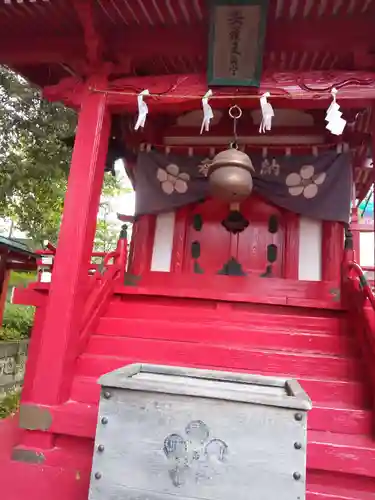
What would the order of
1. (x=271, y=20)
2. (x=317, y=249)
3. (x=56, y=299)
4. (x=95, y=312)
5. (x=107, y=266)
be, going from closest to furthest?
(x=56, y=299), (x=271, y=20), (x=95, y=312), (x=107, y=266), (x=317, y=249)

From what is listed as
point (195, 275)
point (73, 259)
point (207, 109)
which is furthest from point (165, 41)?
point (195, 275)

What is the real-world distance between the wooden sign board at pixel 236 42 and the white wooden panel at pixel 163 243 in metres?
2.52

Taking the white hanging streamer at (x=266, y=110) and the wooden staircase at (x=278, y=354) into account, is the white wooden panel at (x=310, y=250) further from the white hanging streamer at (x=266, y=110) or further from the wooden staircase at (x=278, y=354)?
the white hanging streamer at (x=266, y=110)

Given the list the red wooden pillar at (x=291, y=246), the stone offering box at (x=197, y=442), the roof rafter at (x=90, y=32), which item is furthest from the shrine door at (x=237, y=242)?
the stone offering box at (x=197, y=442)

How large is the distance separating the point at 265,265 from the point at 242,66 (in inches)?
109

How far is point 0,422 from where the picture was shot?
12.1ft

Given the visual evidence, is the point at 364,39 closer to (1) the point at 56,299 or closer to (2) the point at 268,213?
(2) the point at 268,213

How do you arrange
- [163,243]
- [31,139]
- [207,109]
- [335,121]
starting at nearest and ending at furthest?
[335,121]
[207,109]
[163,243]
[31,139]

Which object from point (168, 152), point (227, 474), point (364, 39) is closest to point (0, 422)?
point (227, 474)

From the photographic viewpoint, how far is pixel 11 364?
9320mm

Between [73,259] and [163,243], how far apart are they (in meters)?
2.42

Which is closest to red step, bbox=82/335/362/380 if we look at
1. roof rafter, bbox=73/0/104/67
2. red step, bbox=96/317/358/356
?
red step, bbox=96/317/358/356

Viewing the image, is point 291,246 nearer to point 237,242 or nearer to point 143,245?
point 237,242

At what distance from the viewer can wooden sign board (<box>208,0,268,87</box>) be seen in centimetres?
341
